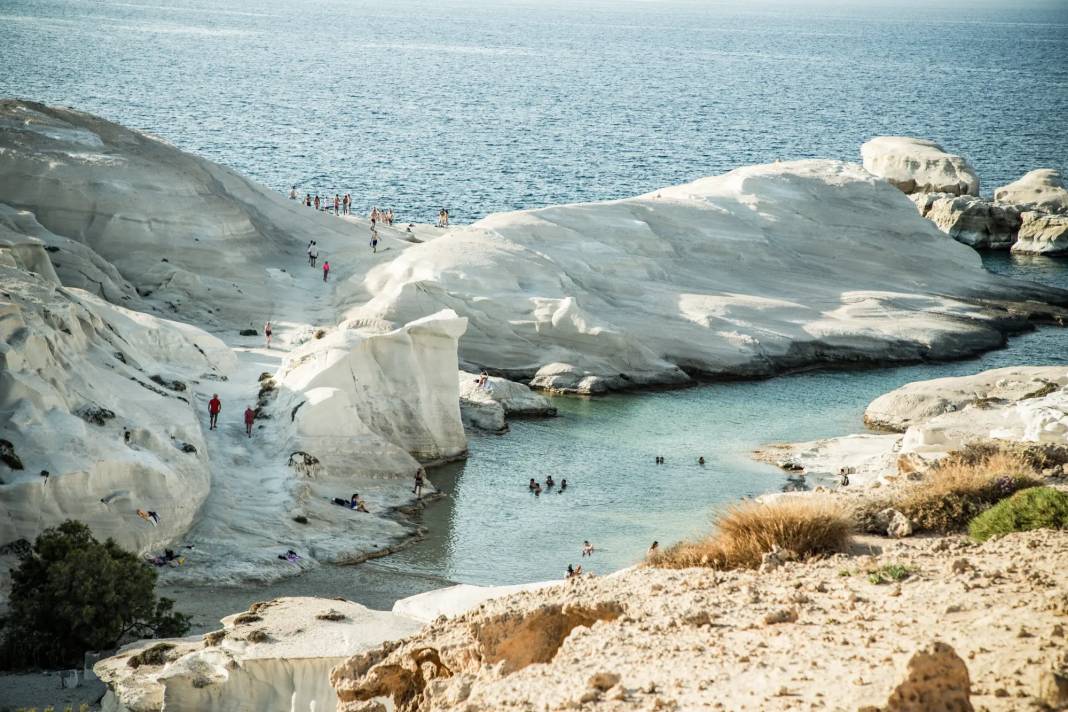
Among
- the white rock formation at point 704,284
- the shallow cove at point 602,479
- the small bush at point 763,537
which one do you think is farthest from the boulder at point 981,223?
the small bush at point 763,537

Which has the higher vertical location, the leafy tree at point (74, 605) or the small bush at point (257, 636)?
the small bush at point (257, 636)

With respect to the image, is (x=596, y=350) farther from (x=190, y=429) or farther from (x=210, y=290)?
(x=190, y=429)

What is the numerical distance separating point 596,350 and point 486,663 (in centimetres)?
4306

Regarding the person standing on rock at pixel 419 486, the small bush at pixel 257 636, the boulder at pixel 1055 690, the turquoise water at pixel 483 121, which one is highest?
the boulder at pixel 1055 690

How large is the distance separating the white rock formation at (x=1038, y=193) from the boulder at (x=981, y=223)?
3861mm

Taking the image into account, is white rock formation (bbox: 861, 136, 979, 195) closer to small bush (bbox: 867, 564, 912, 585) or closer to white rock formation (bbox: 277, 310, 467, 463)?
white rock formation (bbox: 277, 310, 467, 463)

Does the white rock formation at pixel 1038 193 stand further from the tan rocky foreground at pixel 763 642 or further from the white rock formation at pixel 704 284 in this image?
the tan rocky foreground at pixel 763 642

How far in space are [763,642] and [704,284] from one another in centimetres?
5401

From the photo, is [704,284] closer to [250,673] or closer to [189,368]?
[189,368]

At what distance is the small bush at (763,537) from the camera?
60.0 feet

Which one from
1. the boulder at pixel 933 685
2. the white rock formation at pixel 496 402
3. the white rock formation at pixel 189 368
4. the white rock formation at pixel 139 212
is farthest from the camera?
the white rock formation at pixel 139 212

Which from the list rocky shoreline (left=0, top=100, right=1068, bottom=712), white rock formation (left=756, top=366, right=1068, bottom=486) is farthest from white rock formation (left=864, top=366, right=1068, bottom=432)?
rocky shoreline (left=0, top=100, right=1068, bottom=712)

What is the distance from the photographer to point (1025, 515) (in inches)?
737

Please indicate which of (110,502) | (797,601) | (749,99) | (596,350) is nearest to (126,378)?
(110,502)
